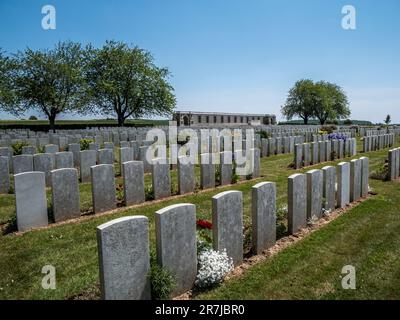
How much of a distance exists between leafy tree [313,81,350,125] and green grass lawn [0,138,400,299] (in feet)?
216

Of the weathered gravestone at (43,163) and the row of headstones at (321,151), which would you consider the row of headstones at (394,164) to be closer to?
the row of headstones at (321,151)

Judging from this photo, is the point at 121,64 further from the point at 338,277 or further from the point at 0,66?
the point at 338,277

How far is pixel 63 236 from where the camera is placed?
586 cm

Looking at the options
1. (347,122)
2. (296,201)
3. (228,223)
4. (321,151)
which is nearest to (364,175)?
(296,201)

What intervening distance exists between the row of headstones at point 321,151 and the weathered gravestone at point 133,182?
23.9 feet

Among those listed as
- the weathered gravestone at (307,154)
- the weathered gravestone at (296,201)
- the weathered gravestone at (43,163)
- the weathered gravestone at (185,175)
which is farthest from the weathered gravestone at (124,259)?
the weathered gravestone at (307,154)

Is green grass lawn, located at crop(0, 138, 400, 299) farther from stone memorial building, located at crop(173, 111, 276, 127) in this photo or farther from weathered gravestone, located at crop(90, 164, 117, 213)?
stone memorial building, located at crop(173, 111, 276, 127)

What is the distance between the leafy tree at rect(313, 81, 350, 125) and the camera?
224 feet

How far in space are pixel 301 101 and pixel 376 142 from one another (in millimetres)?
52503

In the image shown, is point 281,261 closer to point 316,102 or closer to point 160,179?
point 160,179

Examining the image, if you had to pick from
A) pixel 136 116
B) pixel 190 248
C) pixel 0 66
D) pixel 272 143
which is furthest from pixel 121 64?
pixel 190 248

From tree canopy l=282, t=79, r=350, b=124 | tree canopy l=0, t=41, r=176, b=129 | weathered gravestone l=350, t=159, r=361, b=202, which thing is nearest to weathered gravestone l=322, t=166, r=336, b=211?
weathered gravestone l=350, t=159, r=361, b=202
